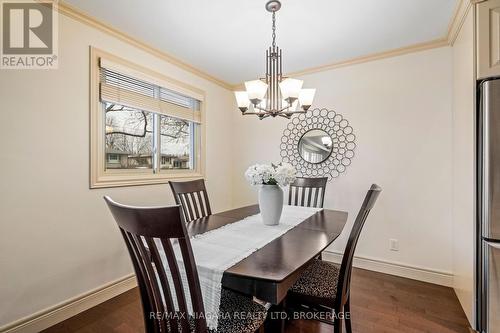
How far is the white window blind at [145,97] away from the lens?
2.27 m

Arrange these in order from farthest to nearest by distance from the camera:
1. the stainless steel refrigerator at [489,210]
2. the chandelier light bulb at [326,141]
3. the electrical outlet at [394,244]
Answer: the chandelier light bulb at [326,141] < the electrical outlet at [394,244] < the stainless steel refrigerator at [489,210]

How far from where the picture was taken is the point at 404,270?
263 centimetres

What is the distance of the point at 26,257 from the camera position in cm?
175

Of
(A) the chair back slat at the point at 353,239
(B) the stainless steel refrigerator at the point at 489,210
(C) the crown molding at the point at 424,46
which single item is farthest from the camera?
(C) the crown molding at the point at 424,46

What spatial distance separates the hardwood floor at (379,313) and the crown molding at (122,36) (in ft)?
7.89

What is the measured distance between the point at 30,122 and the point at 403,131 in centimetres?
333

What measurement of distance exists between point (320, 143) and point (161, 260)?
2.53 metres

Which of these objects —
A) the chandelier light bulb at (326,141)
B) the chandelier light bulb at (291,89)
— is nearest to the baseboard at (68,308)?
the chandelier light bulb at (291,89)

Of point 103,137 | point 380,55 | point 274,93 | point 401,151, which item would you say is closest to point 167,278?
point 274,93

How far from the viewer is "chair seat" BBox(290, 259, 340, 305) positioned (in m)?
1.44

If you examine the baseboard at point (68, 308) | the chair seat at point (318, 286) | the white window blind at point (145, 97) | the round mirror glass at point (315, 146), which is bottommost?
the baseboard at point (68, 308)

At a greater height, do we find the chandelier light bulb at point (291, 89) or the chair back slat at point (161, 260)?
the chandelier light bulb at point (291, 89)

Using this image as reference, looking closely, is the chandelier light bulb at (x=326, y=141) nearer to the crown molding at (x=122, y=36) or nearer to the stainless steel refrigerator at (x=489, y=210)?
the stainless steel refrigerator at (x=489, y=210)

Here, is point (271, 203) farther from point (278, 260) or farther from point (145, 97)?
point (145, 97)
